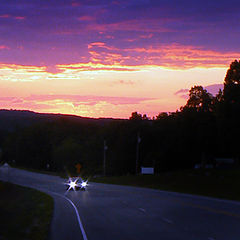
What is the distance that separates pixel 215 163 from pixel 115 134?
118ft

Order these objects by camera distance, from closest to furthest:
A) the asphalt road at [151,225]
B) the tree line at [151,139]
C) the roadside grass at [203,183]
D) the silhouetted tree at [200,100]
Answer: the asphalt road at [151,225], the roadside grass at [203,183], the tree line at [151,139], the silhouetted tree at [200,100]

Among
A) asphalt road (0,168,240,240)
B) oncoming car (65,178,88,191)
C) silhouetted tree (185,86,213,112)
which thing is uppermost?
silhouetted tree (185,86,213,112)

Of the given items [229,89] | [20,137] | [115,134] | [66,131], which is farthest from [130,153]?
[20,137]

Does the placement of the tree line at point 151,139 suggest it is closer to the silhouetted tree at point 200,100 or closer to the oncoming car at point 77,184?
the silhouetted tree at point 200,100

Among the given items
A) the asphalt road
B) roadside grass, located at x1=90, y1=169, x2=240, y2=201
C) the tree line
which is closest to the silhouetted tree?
the tree line

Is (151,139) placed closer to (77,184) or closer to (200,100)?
(200,100)

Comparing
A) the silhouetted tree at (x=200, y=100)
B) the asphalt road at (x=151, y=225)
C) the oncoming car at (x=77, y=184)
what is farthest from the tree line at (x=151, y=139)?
the asphalt road at (x=151, y=225)

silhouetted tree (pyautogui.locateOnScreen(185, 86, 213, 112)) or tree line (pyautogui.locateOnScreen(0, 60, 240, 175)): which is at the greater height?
silhouetted tree (pyautogui.locateOnScreen(185, 86, 213, 112))

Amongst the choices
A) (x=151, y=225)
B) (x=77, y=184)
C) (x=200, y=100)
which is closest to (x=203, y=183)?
(x=77, y=184)

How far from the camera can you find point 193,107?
75750 mm

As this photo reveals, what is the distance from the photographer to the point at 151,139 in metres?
106

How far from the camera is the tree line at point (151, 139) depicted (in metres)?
61.2

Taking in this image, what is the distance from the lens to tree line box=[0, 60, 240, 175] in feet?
201

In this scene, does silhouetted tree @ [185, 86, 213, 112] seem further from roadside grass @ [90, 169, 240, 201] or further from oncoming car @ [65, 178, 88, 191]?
oncoming car @ [65, 178, 88, 191]
